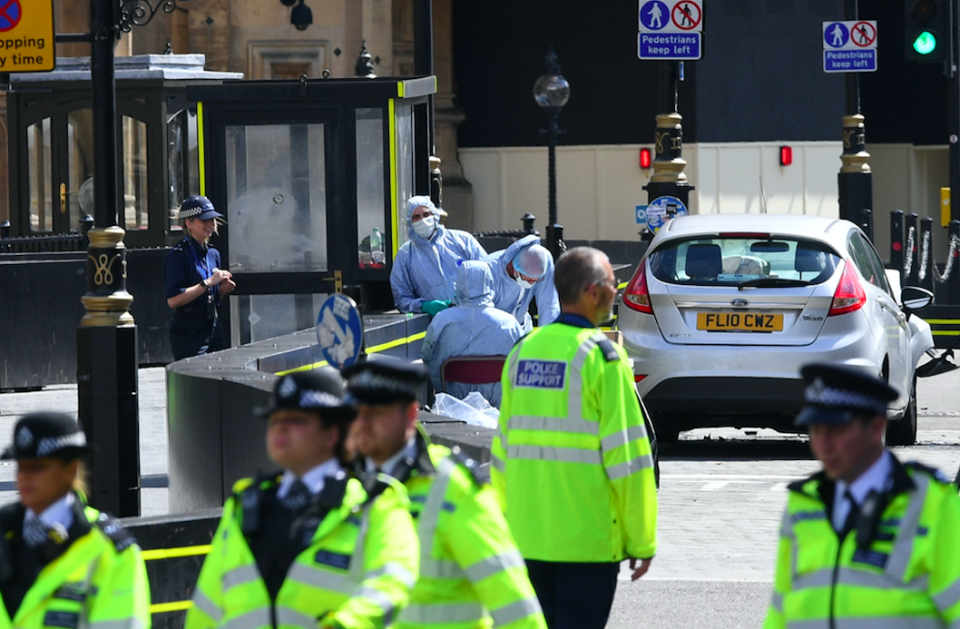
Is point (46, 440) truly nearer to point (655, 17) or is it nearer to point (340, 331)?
point (340, 331)

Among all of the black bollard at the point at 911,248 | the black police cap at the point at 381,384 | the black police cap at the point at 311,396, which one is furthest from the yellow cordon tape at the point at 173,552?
the black bollard at the point at 911,248

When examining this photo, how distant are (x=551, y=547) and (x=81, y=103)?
53.5 feet

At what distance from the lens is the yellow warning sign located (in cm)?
873

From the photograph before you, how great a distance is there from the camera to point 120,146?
19.6 meters

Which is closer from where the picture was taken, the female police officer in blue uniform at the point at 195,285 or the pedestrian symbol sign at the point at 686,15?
the female police officer in blue uniform at the point at 195,285

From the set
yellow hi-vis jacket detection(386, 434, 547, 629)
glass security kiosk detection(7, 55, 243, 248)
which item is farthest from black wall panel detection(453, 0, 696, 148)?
yellow hi-vis jacket detection(386, 434, 547, 629)

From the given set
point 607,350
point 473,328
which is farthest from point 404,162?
point 607,350

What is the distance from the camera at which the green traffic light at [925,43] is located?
17.2 metres

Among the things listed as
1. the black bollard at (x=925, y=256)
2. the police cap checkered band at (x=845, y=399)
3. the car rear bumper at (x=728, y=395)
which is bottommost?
the car rear bumper at (x=728, y=395)

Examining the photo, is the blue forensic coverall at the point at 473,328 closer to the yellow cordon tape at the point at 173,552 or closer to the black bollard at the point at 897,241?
the yellow cordon tape at the point at 173,552

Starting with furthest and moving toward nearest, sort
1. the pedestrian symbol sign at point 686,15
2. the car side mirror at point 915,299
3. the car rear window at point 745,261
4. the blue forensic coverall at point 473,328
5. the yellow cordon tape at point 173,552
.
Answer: the pedestrian symbol sign at point 686,15 → the car side mirror at point 915,299 → the car rear window at point 745,261 → the blue forensic coverall at point 473,328 → the yellow cordon tape at point 173,552

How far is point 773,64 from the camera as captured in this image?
1344 inches

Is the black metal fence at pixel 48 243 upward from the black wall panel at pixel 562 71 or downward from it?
downward

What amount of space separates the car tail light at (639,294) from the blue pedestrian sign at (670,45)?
20.5ft
